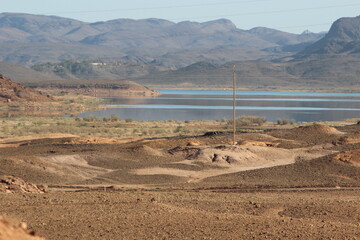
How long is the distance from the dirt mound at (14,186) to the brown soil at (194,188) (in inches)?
37.6

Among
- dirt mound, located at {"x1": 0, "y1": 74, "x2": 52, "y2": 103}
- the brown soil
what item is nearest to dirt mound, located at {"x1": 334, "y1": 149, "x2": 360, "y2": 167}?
the brown soil

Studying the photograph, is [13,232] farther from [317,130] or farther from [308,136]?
[317,130]

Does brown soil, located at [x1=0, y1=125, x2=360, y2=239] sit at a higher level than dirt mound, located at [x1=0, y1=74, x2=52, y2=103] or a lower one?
higher

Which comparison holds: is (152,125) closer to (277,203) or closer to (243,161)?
(243,161)

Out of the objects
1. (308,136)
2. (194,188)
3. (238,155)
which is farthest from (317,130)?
(194,188)

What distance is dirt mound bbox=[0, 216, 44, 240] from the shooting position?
969 centimetres

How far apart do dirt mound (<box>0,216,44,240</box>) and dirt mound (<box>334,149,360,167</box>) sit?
81.8 ft

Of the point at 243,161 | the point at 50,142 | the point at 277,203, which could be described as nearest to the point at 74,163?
the point at 243,161

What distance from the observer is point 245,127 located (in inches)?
2731

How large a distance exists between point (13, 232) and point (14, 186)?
14724 millimetres

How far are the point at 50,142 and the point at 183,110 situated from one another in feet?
189

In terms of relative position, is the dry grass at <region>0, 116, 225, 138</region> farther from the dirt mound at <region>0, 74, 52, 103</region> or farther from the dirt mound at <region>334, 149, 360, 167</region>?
the dirt mound at <region>334, 149, 360, 167</region>

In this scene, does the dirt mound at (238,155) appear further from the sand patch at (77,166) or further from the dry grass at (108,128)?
the dry grass at (108,128)

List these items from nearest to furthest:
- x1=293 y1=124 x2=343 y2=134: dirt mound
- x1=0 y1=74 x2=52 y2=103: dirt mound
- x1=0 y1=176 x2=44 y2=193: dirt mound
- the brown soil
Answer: the brown soil
x1=0 y1=176 x2=44 y2=193: dirt mound
x1=293 y1=124 x2=343 y2=134: dirt mound
x1=0 y1=74 x2=52 y2=103: dirt mound
